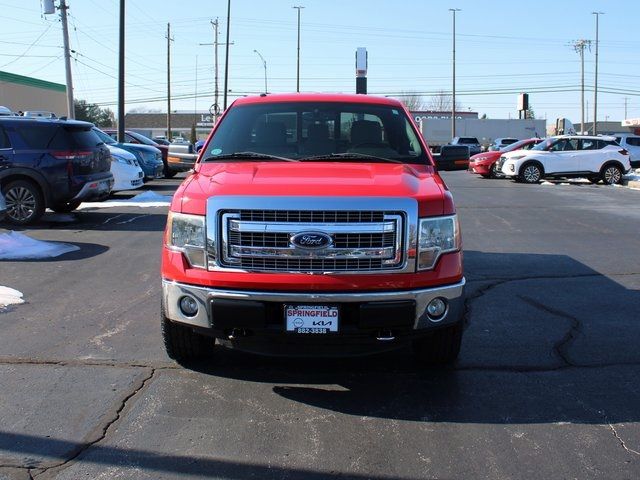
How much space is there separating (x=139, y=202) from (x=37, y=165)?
3.86 metres

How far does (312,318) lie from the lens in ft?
13.0

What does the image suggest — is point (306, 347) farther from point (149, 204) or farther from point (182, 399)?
point (149, 204)

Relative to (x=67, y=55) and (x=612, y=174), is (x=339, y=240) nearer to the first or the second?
(x=612, y=174)

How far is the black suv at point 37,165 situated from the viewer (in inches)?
445

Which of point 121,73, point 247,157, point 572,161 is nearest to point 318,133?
point 247,157

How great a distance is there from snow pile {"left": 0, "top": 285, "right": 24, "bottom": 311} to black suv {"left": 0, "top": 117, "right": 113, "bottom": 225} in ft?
15.8

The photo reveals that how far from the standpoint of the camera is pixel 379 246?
402 cm

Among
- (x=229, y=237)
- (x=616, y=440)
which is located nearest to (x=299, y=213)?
(x=229, y=237)

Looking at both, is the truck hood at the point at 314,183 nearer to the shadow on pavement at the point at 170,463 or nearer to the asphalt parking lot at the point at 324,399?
the asphalt parking lot at the point at 324,399

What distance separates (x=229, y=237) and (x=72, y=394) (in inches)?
58.2

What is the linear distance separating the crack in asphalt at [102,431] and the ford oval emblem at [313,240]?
1501mm

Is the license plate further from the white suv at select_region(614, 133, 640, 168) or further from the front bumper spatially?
the white suv at select_region(614, 133, 640, 168)

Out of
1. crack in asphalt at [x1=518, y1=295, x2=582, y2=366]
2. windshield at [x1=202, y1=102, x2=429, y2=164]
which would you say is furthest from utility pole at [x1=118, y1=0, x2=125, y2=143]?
crack in asphalt at [x1=518, y1=295, x2=582, y2=366]

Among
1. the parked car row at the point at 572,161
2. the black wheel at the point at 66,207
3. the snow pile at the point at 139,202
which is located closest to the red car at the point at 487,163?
the parked car row at the point at 572,161
